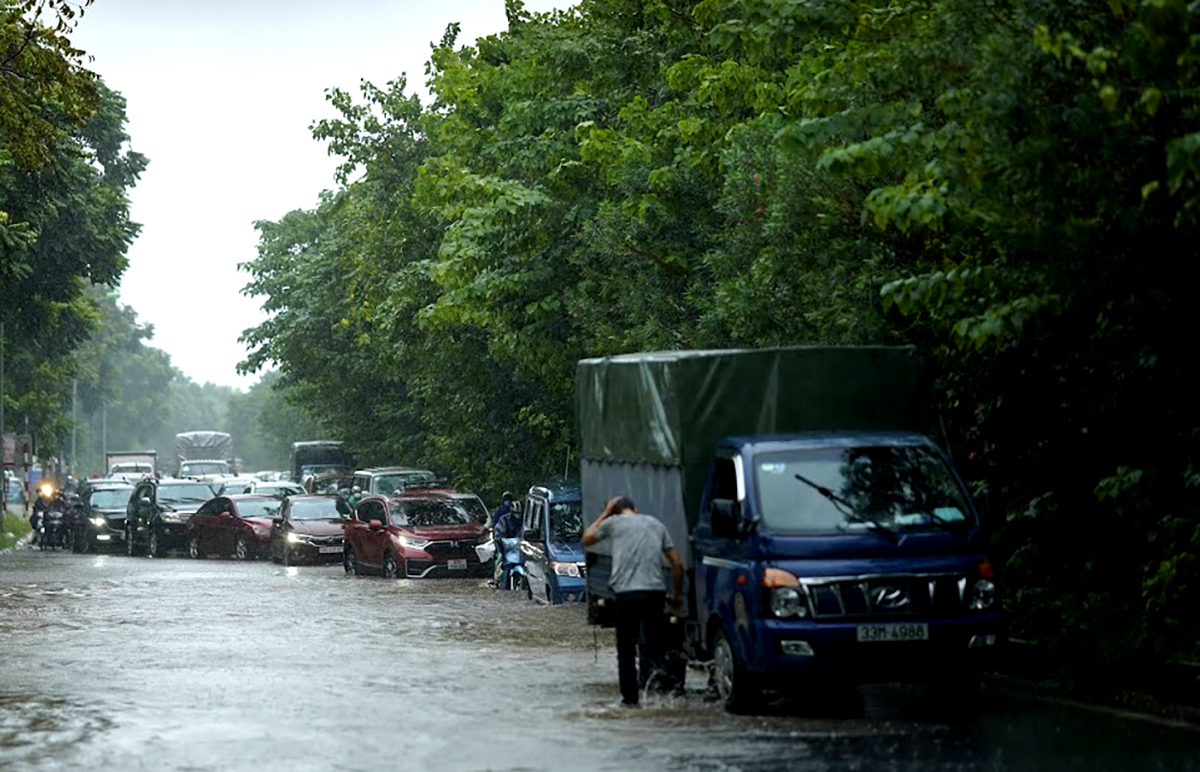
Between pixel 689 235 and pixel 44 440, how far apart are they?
5550 centimetres

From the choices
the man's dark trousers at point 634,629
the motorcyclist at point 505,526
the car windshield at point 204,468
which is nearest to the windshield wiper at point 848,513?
the man's dark trousers at point 634,629

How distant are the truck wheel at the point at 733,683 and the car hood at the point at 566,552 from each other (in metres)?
13.4

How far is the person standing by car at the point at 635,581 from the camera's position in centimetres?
1569

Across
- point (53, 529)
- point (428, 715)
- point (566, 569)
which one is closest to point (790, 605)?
point (428, 715)

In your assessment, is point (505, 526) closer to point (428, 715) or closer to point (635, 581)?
point (635, 581)

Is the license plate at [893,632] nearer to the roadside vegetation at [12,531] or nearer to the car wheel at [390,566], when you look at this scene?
the car wheel at [390,566]

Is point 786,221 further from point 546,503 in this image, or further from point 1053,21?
point 546,503

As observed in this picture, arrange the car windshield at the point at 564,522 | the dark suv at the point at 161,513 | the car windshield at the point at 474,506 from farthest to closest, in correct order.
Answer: the dark suv at the point at 161,513 → the car windshield at the point at 474,506 → the car windshield at the point at 564,522

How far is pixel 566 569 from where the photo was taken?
2877 centimetres

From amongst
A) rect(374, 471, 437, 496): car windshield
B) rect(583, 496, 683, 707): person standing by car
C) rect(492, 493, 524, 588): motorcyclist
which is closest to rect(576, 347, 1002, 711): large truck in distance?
rect(583, 496, 683, 707): person standing by car

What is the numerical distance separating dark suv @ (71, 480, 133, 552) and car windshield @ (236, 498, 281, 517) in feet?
24.0

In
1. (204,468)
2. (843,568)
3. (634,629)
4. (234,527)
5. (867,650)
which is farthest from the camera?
(204,468)

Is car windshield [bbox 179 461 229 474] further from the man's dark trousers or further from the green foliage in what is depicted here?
the man's dark trousers

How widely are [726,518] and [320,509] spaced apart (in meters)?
30.5
